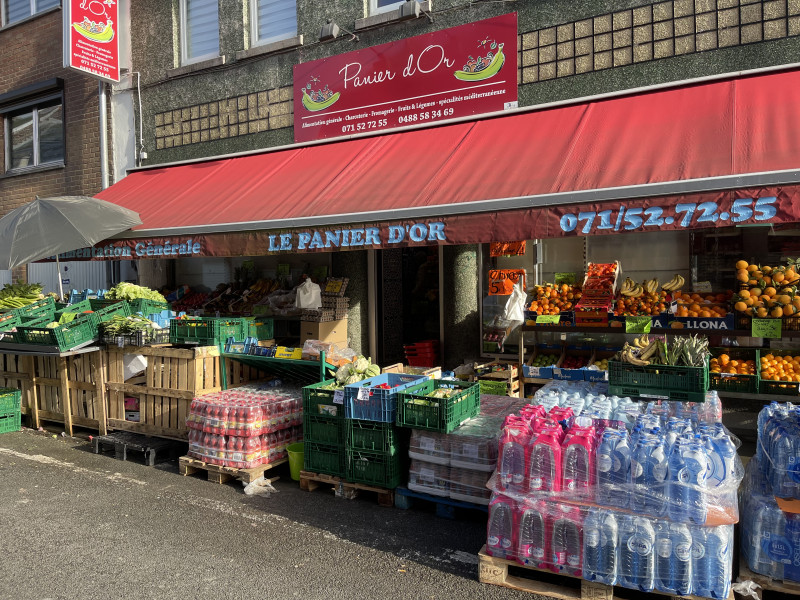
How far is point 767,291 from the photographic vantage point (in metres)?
Result: 6.95

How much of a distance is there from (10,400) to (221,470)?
181 inches

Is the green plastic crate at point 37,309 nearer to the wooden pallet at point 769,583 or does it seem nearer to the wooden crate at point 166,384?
the wooden crate at point 166,384

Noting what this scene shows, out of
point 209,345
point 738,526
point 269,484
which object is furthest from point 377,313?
point 738,526

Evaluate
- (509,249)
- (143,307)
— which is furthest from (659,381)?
(143,307)

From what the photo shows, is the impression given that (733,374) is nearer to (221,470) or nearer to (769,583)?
(769,583)

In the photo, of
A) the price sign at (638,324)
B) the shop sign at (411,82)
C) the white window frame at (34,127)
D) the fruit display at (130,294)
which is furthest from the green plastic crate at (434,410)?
the white window frame at (34,127)

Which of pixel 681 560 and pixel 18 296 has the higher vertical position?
pixel 18 296

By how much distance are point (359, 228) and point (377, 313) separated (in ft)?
13.0

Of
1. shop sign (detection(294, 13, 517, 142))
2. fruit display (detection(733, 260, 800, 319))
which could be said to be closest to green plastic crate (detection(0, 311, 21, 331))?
shop sign (detection(294, 13, 517, 142))

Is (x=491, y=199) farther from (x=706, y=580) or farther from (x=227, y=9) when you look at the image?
(x=227, y=9)

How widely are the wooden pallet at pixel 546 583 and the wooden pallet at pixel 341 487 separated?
1528 millimetres

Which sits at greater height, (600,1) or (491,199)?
(600,1)

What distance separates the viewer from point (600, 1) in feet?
25.2

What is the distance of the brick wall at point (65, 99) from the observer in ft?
41.8
